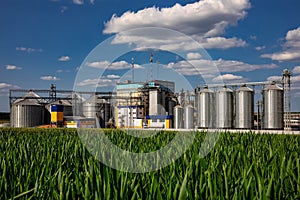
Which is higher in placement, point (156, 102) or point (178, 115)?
point (156, 102)

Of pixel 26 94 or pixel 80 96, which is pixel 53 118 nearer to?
pixel 80 96

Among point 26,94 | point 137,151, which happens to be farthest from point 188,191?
point 26,94

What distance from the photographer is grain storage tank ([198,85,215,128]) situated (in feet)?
81.7

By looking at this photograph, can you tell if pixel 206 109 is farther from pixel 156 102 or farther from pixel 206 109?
pixel 156 102

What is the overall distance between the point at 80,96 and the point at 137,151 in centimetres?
2990

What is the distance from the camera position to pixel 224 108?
2430 cm

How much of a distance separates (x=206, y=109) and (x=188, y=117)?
74.5 inches

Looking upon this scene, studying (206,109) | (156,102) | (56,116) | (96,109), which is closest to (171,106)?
(156,102)

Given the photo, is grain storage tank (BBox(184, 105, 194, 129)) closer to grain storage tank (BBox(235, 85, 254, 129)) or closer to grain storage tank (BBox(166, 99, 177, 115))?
grain storage tank (BBox(235, 85, 254, 129))

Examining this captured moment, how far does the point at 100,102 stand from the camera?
33469mm

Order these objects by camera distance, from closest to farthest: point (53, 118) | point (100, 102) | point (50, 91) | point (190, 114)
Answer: point (190, 114) → point (53, 118) → point (100, 102) → point (50, 91)

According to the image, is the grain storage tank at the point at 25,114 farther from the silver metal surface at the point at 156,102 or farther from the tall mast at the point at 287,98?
the tall mast at the point at 287,98

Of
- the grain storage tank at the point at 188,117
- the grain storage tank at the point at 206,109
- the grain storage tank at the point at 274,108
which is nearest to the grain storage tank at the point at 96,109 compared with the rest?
the grain storage tank at the point at 188,117

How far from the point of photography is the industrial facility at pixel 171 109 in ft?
74.6
